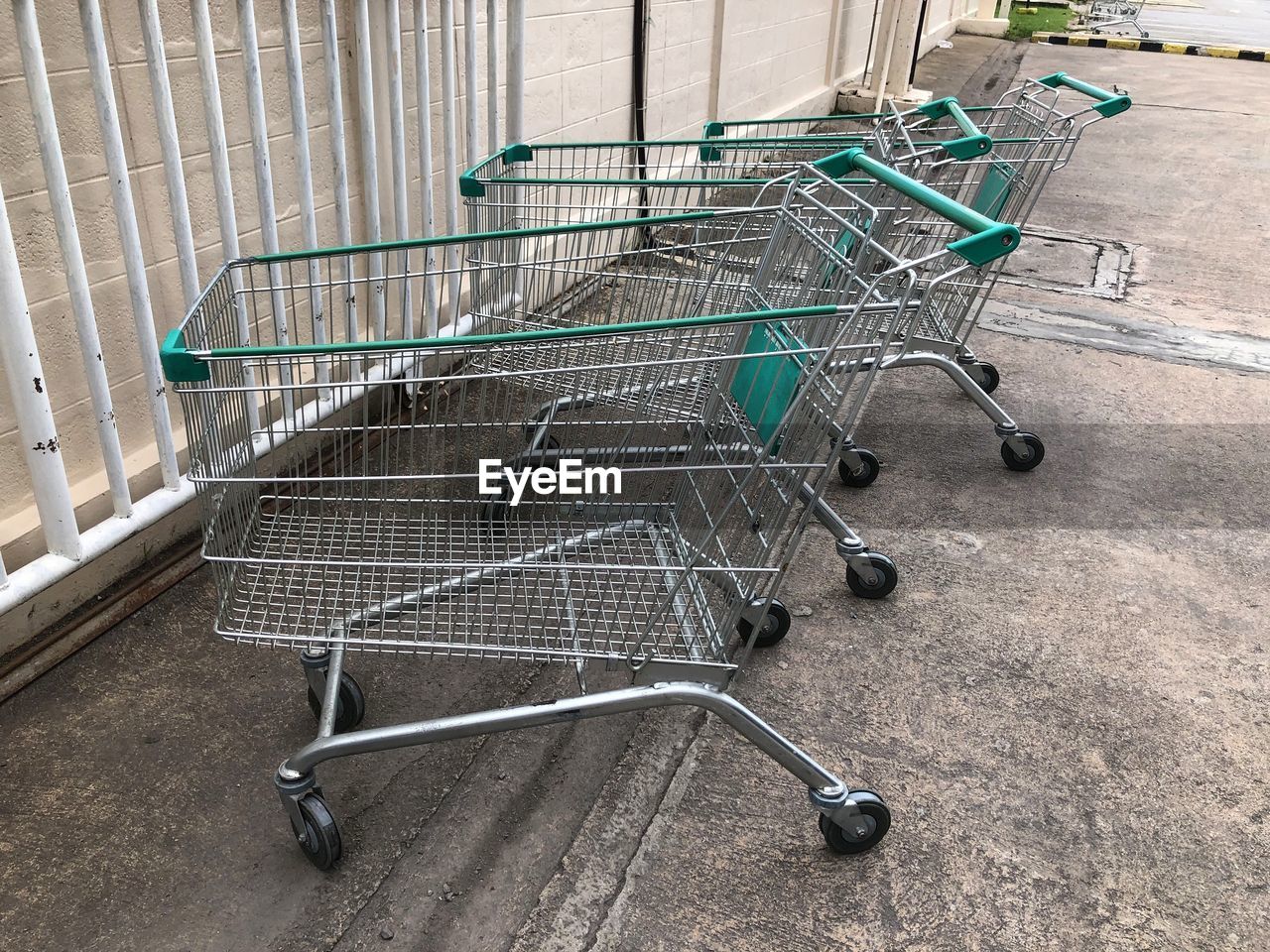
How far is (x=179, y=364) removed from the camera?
6.01 feet

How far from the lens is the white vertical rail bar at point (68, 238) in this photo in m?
2.39

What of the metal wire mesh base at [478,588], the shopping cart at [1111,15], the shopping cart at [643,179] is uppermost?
the shopping cart at [643,179]

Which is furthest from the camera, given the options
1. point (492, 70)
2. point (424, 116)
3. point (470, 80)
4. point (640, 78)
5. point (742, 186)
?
point (640, 78)

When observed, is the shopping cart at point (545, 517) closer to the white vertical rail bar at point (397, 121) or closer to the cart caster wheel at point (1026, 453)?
the white vertical rail bar at point (397, 121)

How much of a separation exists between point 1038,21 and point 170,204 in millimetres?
23930

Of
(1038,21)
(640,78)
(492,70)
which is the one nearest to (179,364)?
(492,70)

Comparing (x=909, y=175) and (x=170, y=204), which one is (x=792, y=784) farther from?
(x=909, y=175)

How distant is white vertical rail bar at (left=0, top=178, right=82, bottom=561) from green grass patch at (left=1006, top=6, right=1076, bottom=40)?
67.1ft

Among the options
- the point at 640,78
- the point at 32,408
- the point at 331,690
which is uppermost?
the point at 640,78

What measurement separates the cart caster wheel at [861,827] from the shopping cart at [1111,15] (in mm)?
23651

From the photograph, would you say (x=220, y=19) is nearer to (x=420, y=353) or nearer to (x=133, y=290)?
(x=133, y=290)

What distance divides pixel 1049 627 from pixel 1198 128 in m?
10.5

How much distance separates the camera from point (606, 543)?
261 centimetres

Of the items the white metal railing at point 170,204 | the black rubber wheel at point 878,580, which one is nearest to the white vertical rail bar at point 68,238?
the white metal railing at point 170,204
